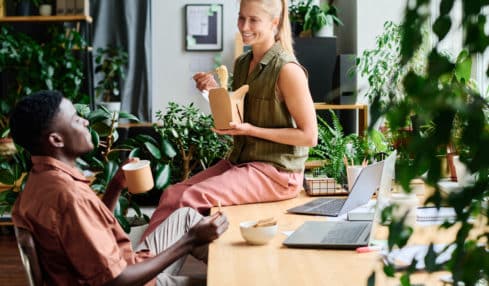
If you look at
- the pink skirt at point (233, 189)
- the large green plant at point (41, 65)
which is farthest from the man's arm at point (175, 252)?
the large green plant at point (41, 65)

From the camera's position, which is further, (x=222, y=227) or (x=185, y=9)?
(x=185, y=9)

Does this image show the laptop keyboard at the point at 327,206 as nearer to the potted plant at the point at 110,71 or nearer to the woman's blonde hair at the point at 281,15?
the woman's blonde hair at the point at 281,15

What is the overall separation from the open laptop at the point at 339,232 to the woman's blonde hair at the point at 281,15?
1019 mm

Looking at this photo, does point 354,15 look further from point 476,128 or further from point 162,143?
point 476,128

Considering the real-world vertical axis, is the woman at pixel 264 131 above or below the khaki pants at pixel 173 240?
above

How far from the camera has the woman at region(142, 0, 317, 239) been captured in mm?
2828

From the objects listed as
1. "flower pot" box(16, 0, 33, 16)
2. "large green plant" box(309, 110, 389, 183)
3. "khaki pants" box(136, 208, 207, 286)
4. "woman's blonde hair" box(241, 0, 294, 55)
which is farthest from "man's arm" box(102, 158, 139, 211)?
"flower pot" box(16, 0, 33, 16)

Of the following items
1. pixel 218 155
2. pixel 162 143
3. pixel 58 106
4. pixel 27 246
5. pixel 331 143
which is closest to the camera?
pixel 27 246

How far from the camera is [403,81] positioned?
1.72 feet

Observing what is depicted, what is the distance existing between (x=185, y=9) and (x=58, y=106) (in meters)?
6.03

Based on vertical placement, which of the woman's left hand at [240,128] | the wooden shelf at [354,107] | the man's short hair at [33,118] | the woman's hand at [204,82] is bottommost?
the wooden shelf at [354,107]

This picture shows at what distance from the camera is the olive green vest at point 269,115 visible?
9.78ft

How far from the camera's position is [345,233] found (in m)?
2.11

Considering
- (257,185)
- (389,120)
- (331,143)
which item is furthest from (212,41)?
(389,120)
